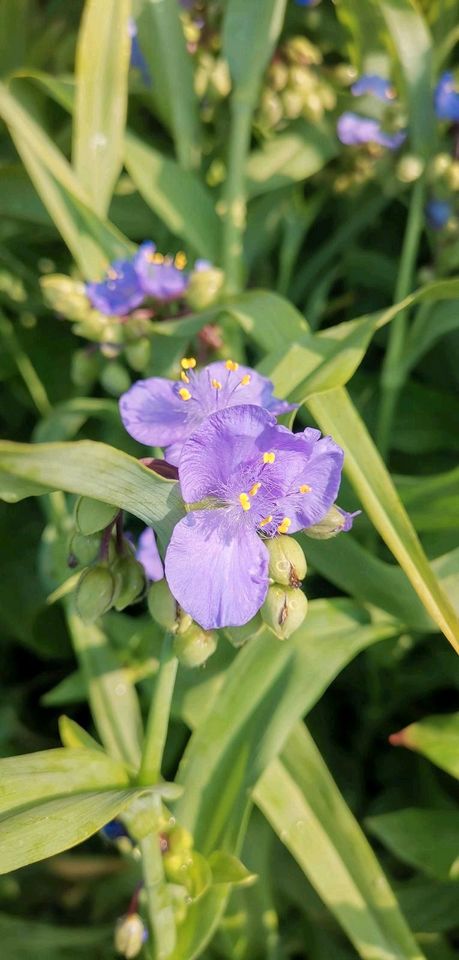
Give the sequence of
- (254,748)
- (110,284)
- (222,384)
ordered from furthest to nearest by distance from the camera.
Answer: (110,284) < (254,748) < (222,384)

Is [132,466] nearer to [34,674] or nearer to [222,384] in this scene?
[222,384]

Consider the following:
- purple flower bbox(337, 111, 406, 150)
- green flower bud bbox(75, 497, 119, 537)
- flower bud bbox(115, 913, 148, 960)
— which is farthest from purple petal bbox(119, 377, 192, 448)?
purple flower bbox(337, 111, 406, 150)

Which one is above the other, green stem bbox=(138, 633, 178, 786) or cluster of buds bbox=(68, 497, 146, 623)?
cluster of buds bbox=(68, 497, 146, 623)

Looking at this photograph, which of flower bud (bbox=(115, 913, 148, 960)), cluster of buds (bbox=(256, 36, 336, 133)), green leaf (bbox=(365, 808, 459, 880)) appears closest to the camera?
flower bud (bbox=(115, 913, 148, 960))

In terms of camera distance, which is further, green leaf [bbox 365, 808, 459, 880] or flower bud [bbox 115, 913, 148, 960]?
green leaf [bbox 365, 808, 459, 880]

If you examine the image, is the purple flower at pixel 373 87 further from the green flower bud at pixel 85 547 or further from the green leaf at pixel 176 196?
the green flower bud at pixel 85 547

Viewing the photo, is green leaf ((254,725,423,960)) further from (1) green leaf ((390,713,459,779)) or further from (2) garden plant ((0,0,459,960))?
(1) green leaf ((390,713,459,779))

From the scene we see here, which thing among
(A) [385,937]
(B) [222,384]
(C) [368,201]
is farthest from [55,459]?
(C) [368,201]
